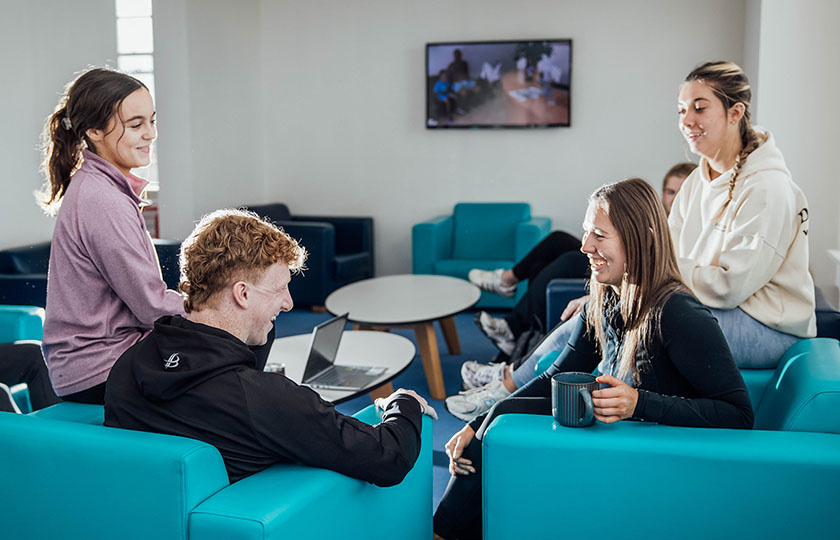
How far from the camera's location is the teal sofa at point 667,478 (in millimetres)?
1562

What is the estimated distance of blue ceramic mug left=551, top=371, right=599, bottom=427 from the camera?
166cm

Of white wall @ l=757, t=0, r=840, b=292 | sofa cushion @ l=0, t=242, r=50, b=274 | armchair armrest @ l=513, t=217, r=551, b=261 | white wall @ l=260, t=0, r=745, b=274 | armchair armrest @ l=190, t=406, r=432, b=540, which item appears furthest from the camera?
white wall @ l=260, t=0, r=745, b=274

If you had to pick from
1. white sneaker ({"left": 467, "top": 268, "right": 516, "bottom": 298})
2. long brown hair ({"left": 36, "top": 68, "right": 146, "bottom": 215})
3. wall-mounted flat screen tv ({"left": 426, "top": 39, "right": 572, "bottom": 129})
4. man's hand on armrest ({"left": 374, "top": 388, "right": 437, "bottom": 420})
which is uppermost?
wall-mounted flat screen tv ({"left": 426, "top": 39, "right": 572, "bottom": 129})

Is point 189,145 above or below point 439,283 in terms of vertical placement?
above

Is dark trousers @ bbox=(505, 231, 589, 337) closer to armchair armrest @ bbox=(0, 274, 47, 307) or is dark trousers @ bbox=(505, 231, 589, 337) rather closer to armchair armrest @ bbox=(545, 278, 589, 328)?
armchair armrest @ bbox=(545, 278, 589, 328)

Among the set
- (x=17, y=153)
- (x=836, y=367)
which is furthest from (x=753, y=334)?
(x=17, y=153)

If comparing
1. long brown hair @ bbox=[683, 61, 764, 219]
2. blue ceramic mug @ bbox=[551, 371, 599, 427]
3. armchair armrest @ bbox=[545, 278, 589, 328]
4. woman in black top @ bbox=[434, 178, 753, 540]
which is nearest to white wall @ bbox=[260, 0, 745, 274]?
armchair armrest @ bbox=[545, 278, 589, 328]

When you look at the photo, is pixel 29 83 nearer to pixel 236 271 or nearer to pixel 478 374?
pixel 478 374

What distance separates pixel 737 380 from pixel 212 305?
1.12m

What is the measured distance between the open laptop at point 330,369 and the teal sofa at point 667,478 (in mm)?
1256

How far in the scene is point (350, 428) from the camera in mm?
1533

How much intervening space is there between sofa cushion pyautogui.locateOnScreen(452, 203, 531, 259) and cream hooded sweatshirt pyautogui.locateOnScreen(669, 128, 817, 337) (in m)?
4.01

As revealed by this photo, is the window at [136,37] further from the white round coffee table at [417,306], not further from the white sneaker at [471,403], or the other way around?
the white sneaker at [471,403]

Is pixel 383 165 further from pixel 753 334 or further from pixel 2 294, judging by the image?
pixel 753 334
